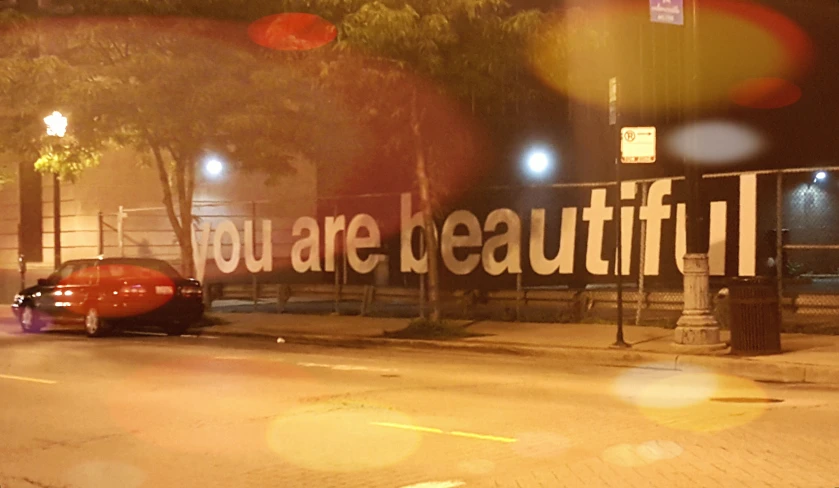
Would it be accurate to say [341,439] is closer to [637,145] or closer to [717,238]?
[637,145]

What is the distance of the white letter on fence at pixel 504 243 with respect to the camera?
774 inches

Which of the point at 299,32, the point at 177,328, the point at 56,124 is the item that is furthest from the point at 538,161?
the point at 56,124

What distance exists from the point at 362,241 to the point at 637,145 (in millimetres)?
9085

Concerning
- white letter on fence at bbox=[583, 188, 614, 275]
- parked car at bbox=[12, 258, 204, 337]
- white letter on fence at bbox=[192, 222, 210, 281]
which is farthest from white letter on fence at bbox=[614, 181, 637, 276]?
white letter on fence at bbox=[192, 222, 210, 281]

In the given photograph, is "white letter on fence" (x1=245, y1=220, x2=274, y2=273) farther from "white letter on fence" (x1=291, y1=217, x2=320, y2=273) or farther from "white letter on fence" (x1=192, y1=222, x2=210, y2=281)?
"white letter on fence" (x1=192, y1=222, x2=210, y2=281)

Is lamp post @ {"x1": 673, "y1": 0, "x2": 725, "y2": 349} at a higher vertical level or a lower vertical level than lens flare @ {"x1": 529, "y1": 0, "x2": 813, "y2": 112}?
lower

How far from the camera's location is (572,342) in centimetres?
1598

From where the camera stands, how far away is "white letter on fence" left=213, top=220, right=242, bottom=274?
24803 millimetres

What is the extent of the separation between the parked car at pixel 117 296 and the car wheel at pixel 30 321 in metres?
0.36

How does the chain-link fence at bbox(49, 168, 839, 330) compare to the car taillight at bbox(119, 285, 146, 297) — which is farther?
the car taillight at bbox(119, 285, 146, 297)

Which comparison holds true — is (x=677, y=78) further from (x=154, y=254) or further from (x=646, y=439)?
(x=646, y=439)

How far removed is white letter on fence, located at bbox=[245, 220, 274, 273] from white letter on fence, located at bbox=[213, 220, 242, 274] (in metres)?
0.24

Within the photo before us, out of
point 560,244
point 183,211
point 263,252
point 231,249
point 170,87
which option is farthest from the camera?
point 231,249

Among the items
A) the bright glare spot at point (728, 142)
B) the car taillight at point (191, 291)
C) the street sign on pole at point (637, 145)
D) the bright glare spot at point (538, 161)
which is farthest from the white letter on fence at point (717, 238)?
the bright glare spot at point (728, 142)
